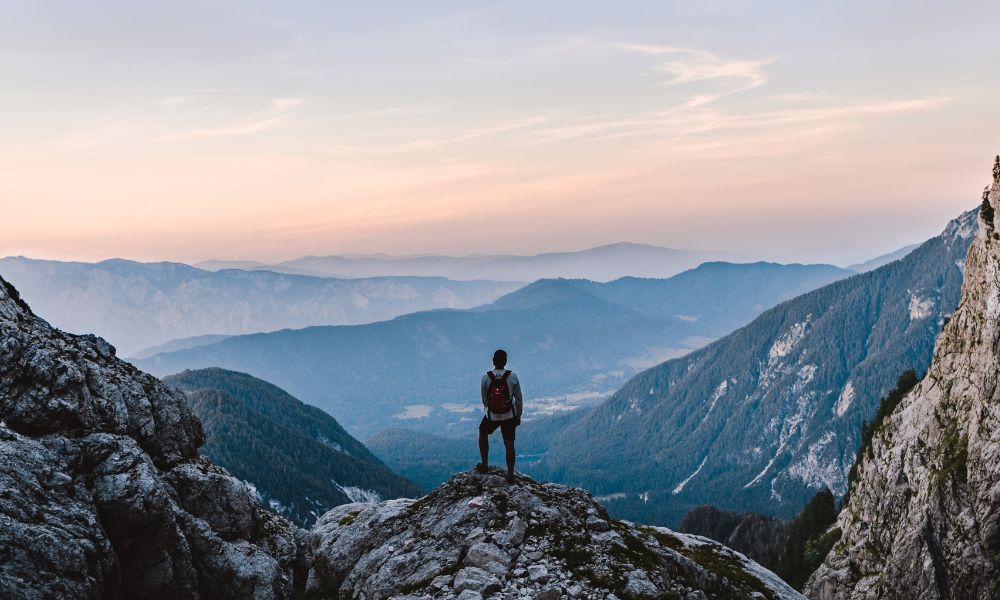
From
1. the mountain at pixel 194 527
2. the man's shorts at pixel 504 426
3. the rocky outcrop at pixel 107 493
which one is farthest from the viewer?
the man's shorts at pixel 504 426

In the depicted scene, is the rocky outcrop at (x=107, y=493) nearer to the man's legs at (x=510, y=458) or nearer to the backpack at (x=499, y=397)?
the man's legs at (x=510, y=458)

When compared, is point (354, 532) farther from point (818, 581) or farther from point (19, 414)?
point (818, 581)

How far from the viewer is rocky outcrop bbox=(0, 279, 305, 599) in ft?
80.5

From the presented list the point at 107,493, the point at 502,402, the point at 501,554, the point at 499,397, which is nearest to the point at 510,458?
the point at 502,402

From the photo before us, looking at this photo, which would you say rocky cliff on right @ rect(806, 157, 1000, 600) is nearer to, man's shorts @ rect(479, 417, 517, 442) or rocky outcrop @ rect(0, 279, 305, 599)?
man's shorts @ rect(479, 417, 517, 442)

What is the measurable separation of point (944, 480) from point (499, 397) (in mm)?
87040

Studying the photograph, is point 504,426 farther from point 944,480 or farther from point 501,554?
point 944,480

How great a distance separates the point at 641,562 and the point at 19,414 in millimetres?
25413

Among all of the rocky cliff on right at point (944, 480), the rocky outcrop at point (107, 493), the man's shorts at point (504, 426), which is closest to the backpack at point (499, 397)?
the man's shorts at point (504, 426)

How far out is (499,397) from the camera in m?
34.9

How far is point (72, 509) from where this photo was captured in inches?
1023

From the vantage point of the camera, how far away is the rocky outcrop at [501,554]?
30.0 metres

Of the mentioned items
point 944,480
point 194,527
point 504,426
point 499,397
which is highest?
point 499,397

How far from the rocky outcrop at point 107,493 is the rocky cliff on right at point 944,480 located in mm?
85841
